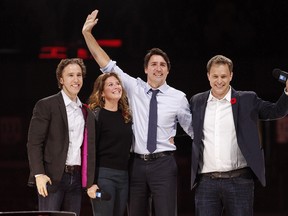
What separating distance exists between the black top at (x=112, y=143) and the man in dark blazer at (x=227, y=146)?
386 millimetres

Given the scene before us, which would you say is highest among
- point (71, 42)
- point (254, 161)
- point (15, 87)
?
point (71, 42)

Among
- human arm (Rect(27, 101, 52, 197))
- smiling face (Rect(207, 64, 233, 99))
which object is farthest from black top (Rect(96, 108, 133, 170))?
smiling face (Rect(207, 64, 233, 99))

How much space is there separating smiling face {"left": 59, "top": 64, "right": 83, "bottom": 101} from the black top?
226 millimetres

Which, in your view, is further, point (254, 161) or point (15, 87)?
point (15, 87)

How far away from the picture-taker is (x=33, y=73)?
9391mm

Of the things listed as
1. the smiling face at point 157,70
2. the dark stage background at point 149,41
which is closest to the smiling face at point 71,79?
the smiling face at point 157,70

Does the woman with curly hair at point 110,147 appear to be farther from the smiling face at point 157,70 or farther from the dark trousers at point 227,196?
the dark trousers at point 227,196

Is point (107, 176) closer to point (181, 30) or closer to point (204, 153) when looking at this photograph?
point (204, 153)

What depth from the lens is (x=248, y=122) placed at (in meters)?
3.62

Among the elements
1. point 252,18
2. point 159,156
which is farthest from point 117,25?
point 159,156

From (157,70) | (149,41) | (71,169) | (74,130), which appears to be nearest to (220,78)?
(157,70)

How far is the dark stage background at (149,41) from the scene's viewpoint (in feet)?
30.3

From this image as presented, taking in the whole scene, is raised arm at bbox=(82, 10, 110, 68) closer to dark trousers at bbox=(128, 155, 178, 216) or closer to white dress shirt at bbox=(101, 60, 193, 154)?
white dress shirt at bbox=(101, 60, 193, 154)

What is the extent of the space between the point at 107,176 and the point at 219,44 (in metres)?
6.35
